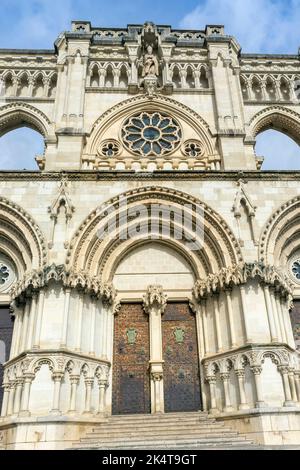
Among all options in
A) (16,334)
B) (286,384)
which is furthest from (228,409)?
(16,334)

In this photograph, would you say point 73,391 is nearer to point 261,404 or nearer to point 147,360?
point 147,360

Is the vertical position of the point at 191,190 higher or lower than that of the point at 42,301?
higher

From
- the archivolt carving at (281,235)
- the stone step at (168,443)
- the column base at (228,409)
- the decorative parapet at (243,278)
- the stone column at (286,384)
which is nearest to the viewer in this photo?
the stone step at (168,443)

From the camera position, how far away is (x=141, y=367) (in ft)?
34.0

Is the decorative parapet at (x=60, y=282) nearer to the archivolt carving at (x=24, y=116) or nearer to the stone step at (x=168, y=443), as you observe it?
the stone step at (x=168, y=443)

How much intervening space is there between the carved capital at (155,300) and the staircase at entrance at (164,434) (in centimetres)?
278

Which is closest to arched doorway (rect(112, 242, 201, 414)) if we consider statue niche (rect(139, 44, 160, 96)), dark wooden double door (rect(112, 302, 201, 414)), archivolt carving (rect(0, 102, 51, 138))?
dark wooden double door (rect(112, 302, 201, 414))

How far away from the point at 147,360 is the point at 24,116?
37.3ft

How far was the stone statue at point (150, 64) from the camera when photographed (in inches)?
637

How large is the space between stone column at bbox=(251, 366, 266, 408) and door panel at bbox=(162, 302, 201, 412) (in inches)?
74.2

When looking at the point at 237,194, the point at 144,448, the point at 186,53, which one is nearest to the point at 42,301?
the point at 144,448

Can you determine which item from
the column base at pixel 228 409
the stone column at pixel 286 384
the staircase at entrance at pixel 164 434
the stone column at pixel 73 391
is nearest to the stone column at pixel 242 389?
the column base at pixel 228 409
